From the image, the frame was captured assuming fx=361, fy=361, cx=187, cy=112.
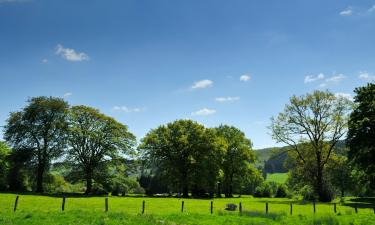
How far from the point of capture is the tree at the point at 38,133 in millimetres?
73688

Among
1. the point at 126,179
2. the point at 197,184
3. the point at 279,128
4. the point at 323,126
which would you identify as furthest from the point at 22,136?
the point at 323,126

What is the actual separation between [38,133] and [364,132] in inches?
2411

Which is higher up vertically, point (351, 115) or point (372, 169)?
point (351, 115)

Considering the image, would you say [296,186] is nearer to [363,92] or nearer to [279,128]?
[279,128]

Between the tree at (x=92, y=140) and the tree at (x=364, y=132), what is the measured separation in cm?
4519

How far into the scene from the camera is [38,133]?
74.2 meters

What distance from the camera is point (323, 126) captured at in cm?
6681

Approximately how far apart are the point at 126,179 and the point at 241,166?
3075cm

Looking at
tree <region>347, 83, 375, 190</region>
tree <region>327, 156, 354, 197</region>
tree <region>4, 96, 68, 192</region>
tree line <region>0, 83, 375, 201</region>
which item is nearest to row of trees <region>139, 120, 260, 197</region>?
tree line <region>0, 83, 375, 201</region>

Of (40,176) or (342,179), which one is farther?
(342,179)

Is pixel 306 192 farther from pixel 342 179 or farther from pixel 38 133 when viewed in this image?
pixel 38 133

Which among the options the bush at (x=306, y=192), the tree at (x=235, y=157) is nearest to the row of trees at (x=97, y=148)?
the tree at (x=235, y=157)

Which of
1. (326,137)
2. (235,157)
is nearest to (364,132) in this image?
(326,137)

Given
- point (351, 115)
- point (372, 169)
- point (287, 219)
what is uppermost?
point (351, 115)
